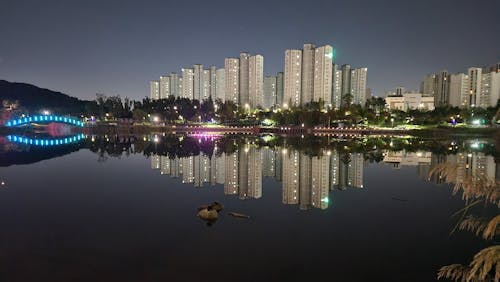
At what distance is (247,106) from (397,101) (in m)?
47.9

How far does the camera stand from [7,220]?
458 inches

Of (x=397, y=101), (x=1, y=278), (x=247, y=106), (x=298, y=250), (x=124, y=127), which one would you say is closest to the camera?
(x=1, y=278)

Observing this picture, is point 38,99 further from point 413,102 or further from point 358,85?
point 413,102

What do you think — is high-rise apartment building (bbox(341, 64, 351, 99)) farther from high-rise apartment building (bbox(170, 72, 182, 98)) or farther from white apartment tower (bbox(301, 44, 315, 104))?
high-rise apartment building (bbox(170, 72, 182, 98))

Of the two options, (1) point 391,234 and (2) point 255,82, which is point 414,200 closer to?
(1) point 391,234

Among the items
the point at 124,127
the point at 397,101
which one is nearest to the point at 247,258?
the point at 124,127

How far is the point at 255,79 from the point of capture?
332 feet

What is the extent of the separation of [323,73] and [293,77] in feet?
29.7

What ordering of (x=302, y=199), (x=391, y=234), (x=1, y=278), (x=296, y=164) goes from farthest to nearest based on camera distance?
(x=296, y=164) → (x=302, y=199) → (x=391, y=234) → (x=1, y=278)

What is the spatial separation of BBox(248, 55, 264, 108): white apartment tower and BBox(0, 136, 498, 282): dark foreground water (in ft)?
260

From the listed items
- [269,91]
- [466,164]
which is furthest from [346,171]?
[269,91]

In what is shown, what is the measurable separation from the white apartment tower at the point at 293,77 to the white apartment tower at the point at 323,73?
4.85m

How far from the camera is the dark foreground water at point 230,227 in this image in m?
7.92

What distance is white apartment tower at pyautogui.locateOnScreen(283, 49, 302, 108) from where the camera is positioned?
9375 cm
